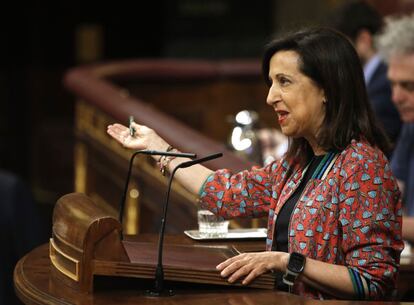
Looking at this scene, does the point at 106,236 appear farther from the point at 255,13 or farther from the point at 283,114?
the point at 255,13

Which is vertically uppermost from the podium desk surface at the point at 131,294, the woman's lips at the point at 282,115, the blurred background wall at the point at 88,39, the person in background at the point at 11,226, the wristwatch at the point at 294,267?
the woman's lips at the point at 282,115

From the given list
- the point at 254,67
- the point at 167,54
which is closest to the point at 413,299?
the point at 254,67

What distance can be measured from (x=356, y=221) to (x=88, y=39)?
7.68 m

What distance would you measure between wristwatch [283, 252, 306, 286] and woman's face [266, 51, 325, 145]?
342 millimetres

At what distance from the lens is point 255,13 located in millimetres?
10500

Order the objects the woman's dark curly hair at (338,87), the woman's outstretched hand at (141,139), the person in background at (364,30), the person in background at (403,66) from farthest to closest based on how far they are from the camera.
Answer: the person in background at (364,30)
the person in background at (403,66)
the woman's outstretched hand at (141,139)
the woman's dark curly hair at (338,87)

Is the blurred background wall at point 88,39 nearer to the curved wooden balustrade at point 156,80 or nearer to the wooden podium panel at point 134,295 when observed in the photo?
the curved wooden balustrade at point 156,80

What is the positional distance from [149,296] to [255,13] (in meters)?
8.23

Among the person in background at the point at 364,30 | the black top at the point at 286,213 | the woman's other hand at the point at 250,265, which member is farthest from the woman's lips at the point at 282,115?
the person in background at the point at 364,30

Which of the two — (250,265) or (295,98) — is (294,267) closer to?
(250,265)

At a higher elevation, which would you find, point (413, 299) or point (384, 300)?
point (384, 300)

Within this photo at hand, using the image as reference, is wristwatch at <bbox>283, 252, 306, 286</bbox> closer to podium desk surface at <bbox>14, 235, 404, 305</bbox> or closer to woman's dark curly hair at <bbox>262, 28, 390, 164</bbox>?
podium desk surface at <bbox>14, 235, 404, 305</bbox>

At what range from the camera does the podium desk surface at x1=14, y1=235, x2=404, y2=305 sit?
2.43 metres

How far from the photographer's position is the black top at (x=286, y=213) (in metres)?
2.72
